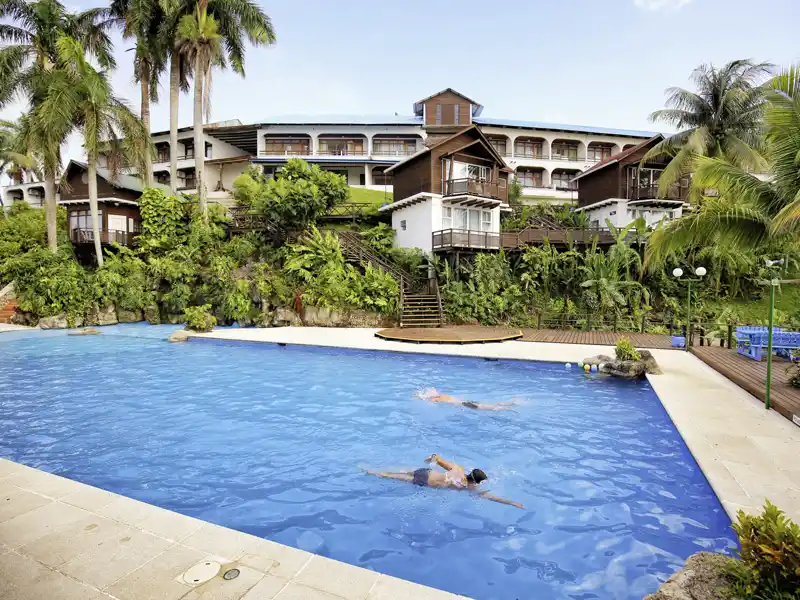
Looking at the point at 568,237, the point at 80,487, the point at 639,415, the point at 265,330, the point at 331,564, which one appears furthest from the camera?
the point at 568,237

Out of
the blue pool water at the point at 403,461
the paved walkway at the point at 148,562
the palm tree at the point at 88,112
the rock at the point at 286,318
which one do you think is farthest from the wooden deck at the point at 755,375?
the palm tree at the point at 88,112

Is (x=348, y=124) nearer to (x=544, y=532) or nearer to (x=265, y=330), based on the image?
(x=265, y=330)

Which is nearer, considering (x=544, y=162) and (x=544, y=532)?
(x=544, y=532)

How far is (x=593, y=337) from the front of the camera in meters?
17.3

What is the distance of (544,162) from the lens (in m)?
45.3

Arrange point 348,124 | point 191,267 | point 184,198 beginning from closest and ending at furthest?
1. point 191,267
2. point 184,198
3. point 348,124

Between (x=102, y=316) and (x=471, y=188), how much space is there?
2254 cm

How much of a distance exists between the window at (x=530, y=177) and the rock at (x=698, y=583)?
46.7 metres

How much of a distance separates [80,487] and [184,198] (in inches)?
1127

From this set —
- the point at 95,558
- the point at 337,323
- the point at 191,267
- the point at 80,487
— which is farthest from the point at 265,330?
the point at 95,558

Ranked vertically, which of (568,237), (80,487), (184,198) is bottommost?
(80,487)

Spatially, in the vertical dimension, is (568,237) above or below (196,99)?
below

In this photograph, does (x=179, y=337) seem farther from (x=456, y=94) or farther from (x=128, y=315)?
(x=456, y=94)

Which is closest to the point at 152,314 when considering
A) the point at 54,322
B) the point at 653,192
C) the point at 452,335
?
the point at 54,322
